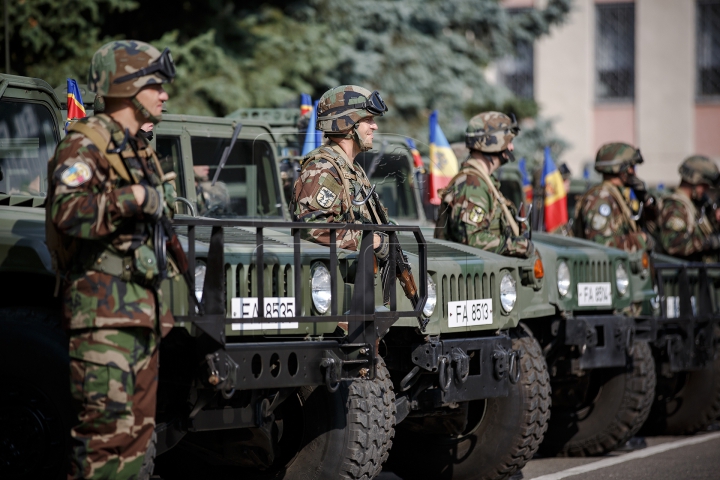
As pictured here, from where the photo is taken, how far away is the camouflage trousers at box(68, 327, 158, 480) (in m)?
4.16

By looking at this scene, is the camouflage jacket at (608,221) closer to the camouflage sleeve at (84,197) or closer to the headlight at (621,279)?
the headlight at (621,279)

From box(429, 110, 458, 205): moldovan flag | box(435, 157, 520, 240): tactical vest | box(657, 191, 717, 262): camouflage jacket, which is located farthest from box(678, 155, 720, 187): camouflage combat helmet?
box(435, 157, 520, 240): tactical vest

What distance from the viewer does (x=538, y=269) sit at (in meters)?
6.71

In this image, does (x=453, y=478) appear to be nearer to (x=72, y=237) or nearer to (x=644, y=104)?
(x=72, y=237)

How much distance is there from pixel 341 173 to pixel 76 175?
176 centimetres

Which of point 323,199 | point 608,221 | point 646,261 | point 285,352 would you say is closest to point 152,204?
point 285,352

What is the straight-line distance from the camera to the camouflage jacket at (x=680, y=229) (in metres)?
10.6

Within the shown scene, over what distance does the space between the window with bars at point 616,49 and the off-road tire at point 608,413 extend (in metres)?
21.3

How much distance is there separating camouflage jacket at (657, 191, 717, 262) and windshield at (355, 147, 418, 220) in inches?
110

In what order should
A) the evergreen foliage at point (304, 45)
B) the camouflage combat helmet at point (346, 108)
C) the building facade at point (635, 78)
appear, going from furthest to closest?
the building facade at point (635, 78) → the evergreen foliage at point (304, 45) → the camouflage combat helmet at point (346, 108)

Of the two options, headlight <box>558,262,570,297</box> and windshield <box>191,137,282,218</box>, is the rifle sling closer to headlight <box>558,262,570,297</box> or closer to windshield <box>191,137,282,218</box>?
windshield <box>191,137,282,218</box>

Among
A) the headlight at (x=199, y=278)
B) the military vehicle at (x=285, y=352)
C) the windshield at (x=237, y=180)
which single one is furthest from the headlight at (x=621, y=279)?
the headlight at (x=199, y=278)

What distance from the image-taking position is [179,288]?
177 inches

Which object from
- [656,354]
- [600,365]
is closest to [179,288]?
[600,365]
